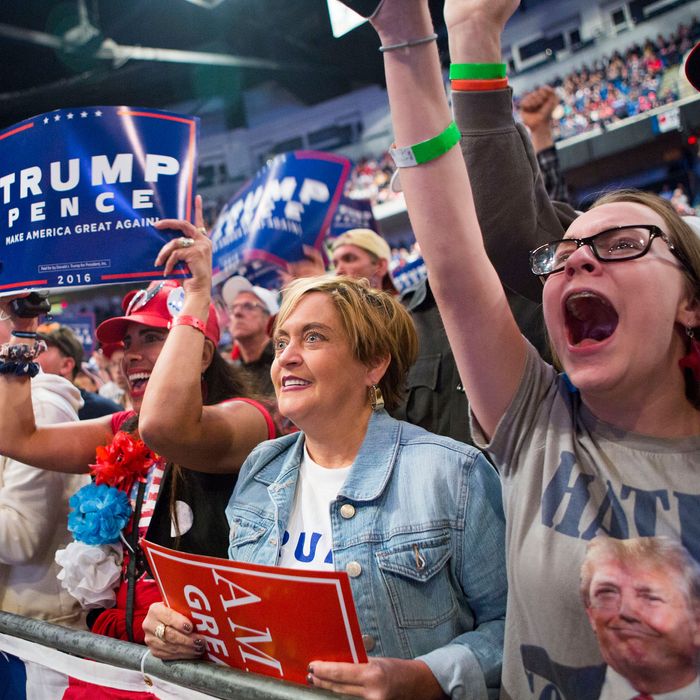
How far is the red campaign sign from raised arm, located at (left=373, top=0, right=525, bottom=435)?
345 mm

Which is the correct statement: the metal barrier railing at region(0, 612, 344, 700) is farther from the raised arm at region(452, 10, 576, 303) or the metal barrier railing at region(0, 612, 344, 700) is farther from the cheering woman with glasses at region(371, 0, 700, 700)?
the raised arm at region(452, 10, 576, 303)

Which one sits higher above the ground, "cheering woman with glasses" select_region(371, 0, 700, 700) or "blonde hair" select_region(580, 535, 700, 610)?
"cheering woman with glasses" select_region(371, 0, 700, 700)

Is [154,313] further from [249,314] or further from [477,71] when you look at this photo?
[249,314]

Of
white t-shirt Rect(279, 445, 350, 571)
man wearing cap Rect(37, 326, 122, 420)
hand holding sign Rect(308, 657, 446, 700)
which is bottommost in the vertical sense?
hand holding sign Rect(308, 657, 446, 700)

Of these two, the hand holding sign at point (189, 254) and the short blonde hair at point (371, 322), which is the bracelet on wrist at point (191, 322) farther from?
the short blonde hair at point (371, 322)

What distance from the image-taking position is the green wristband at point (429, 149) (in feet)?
3.15

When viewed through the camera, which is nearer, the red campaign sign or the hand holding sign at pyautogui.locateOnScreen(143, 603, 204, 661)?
the red campaign sign

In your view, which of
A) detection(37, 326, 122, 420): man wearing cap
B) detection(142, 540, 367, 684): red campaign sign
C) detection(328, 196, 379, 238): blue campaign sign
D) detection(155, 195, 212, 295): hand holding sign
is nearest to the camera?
detection(142, 540, 367, 684): red campaign sign

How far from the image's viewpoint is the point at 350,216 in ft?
13.8

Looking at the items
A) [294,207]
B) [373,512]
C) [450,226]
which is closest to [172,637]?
[373,512]

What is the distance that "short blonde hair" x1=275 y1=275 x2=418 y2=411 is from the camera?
4.86 feet

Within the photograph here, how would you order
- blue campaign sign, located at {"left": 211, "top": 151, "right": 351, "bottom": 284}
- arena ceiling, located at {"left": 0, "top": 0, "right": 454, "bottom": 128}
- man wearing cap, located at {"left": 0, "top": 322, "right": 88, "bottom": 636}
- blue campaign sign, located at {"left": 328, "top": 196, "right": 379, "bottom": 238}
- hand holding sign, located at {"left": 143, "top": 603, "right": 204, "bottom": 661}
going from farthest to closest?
arena ceiling, located at {"left": 0, "top": 0, "right": 454, "bottom": 128}, blue campaign sign, located at {"left": 328, "top": 196, "right": 379, "bottom": 238}, blue campaign sign, located at {"left": 211, "top": 151, "right": 351, "bottom": 284}, man wearing cap, located at {"left": 0, "top": 322, "right": 88, "bottom": 636}, hand holding sign, located at {"left": 143, "top": 603, "right": 204, "bottom": 661}

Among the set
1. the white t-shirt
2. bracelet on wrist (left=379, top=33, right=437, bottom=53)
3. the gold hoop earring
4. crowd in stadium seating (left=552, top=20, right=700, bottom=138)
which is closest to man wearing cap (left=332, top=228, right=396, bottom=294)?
the gold hoop earring

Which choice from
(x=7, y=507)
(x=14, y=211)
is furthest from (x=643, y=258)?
(x=7, y=507)
